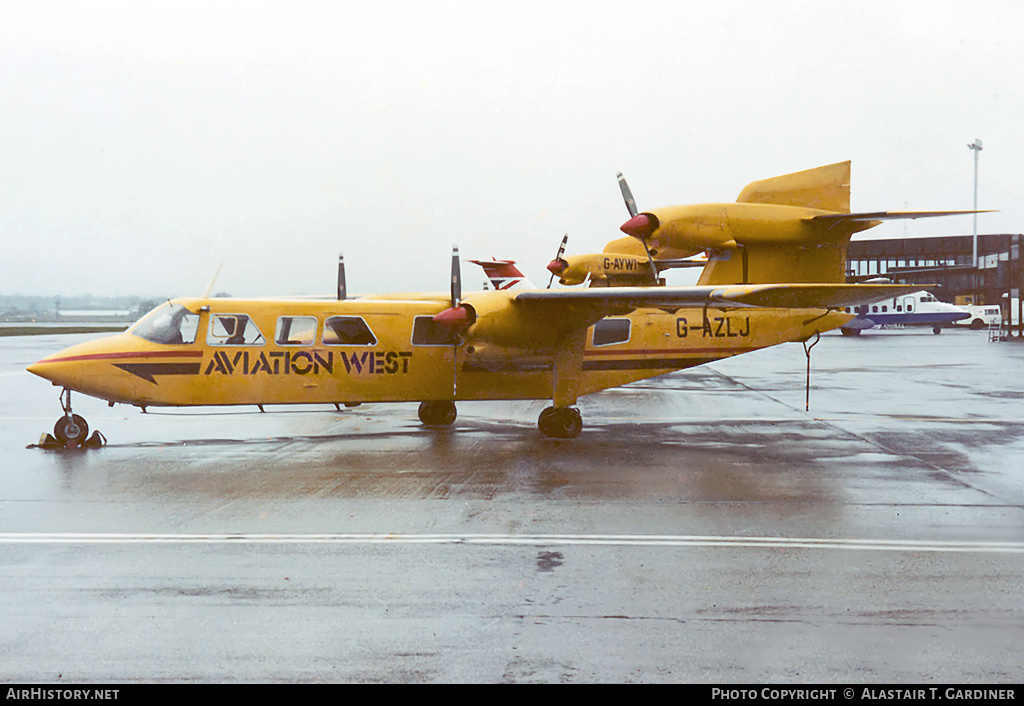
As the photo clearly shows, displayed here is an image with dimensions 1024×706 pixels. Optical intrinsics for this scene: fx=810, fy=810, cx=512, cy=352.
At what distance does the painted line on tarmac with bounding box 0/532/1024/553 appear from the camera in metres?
7.28

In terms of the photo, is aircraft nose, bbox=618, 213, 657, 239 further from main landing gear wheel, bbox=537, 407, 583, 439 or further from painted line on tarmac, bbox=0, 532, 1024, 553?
painted line on tarmac, bbox=0, 532, 1024, 553

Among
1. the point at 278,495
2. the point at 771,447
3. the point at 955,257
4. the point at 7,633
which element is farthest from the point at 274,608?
the point at 955,257

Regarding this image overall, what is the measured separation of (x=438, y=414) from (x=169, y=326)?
5.28m

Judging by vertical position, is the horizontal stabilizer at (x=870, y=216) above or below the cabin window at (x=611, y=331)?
above

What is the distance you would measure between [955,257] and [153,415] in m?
92.9

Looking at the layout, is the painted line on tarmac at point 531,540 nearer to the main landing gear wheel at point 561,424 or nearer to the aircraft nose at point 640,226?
the main landing gear wheel at point 561,424

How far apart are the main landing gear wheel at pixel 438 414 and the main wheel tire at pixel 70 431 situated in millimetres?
5987

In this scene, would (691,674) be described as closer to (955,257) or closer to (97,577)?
(97,577)

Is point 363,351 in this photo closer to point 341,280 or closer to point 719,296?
point 341,280

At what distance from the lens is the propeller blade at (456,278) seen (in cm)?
1410

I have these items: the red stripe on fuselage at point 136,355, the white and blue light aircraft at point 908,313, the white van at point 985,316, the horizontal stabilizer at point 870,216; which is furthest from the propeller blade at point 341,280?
the white van at point 985,316

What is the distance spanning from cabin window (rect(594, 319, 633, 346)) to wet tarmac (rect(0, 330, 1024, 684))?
1.98m

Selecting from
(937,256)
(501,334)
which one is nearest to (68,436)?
(501,334)
